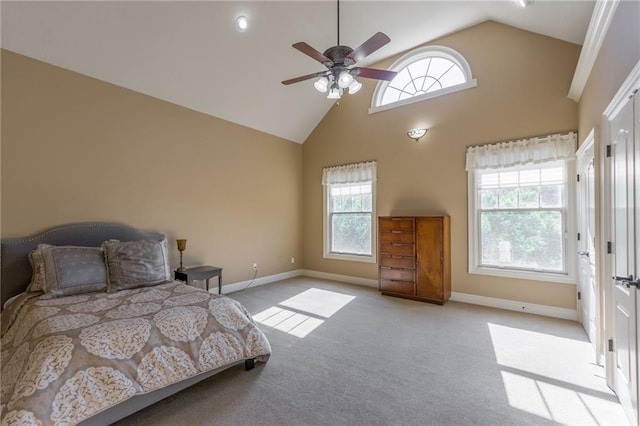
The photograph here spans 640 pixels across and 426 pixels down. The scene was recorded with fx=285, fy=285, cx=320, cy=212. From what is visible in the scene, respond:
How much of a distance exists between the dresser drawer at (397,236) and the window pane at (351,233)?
0.79 m

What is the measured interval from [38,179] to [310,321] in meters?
3.40

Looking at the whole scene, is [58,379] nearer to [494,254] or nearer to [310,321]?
[310,321]

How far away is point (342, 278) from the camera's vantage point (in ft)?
18.5

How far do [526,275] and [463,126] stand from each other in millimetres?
2291

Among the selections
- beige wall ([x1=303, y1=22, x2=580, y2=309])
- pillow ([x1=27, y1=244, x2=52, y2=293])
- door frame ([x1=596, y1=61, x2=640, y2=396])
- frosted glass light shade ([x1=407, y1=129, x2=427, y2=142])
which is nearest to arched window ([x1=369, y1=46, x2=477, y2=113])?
beige wall ([x1=303, y1=22, x2=580, y2=309])

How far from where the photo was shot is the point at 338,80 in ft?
9.02

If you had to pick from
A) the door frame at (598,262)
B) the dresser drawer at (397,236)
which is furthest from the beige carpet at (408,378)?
the dresser drawer at (397,236)

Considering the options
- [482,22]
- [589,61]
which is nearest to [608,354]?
[589,61]

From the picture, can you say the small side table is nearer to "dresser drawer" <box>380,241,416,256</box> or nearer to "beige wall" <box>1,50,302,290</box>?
"beige wall" <box>1,50,302,290</box>

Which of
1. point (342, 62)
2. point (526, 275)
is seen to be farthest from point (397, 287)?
point (342, 62)

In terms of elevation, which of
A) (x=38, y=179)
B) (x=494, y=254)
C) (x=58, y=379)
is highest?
(x=38, y=179)

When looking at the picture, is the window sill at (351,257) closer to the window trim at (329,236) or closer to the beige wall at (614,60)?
the window trim at (329,236)

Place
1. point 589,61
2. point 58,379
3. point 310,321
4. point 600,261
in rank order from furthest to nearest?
point 310,321 < point 589,61 < point 600,261 < point 58,379

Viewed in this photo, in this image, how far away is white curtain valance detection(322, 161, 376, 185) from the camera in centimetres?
526
